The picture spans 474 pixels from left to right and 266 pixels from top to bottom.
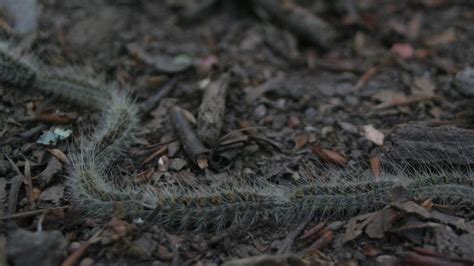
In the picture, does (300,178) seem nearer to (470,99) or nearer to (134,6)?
(470,99)

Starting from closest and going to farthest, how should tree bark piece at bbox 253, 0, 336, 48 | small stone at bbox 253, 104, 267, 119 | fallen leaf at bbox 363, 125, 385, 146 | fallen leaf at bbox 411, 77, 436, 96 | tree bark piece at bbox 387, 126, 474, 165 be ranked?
1. tree bark piece at bbox 387, 126, 474, 165
2. fallen leaf at bbox 363, 125, 385, 146
3. small stone at bbox 253, 104, 267, 119
4. fallen leaf at bbox 411, 77, 436, 96
5. tree bark piece at bbox 253, 0, 336, 48

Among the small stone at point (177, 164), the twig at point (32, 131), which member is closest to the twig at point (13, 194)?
the twig at point (32, 131)

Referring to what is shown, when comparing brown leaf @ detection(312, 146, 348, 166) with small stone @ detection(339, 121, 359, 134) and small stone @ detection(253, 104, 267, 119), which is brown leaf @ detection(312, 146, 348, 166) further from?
small stone @ detection(253, 104, 267, 119)

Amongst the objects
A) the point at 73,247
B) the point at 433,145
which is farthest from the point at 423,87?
the point at 73,247

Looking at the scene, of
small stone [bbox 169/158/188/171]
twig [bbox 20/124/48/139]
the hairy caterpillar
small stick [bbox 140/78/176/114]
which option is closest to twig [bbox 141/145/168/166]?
small stone [bbox 169/158/188/171]

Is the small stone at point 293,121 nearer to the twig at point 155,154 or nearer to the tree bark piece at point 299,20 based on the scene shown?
the twig at point 155,154

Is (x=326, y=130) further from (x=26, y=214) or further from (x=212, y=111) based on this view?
(x=26, y=214)

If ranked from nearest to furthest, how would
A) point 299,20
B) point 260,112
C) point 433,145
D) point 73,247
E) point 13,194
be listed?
point 73,247
point 13,194
point 433,145
point 260,112
point 299,20
